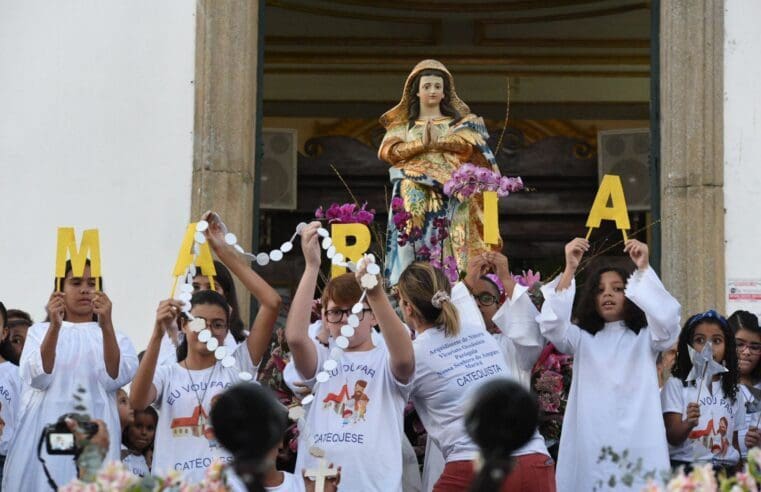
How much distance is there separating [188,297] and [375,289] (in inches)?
33.5

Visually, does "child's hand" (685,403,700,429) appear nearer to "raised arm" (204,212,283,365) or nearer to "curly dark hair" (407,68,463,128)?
"raised arm" (204,212,283,365)

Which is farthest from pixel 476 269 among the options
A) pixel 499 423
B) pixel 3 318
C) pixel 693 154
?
pixel 499 423

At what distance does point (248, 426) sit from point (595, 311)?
325cm

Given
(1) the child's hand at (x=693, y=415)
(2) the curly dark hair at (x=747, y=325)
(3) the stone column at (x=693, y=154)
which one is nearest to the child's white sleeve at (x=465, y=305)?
(1) the child's hand at (x=693, y=415)

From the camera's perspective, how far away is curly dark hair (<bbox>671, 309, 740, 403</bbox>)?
7289 millimetres

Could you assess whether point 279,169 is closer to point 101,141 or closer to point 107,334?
point 101,141

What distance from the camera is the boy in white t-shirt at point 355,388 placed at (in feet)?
21.1

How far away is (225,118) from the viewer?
9.46 m

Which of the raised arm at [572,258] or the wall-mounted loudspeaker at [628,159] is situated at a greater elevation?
the wall-mounted loudspeaker at [628,159]

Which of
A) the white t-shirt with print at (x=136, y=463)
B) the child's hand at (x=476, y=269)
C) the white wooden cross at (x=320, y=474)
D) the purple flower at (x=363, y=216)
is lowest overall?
the white t-shirt with print at (x=136, y=463)

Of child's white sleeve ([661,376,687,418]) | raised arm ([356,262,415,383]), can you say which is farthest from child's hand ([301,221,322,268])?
child's white sleeve ([661,376,687,418])

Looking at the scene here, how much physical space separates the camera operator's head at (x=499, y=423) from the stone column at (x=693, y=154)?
5.39 meters

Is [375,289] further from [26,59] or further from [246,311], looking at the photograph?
[26,59]

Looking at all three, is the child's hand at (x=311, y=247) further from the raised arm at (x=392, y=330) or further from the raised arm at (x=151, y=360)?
the raised arm at (x=151, y=360)
